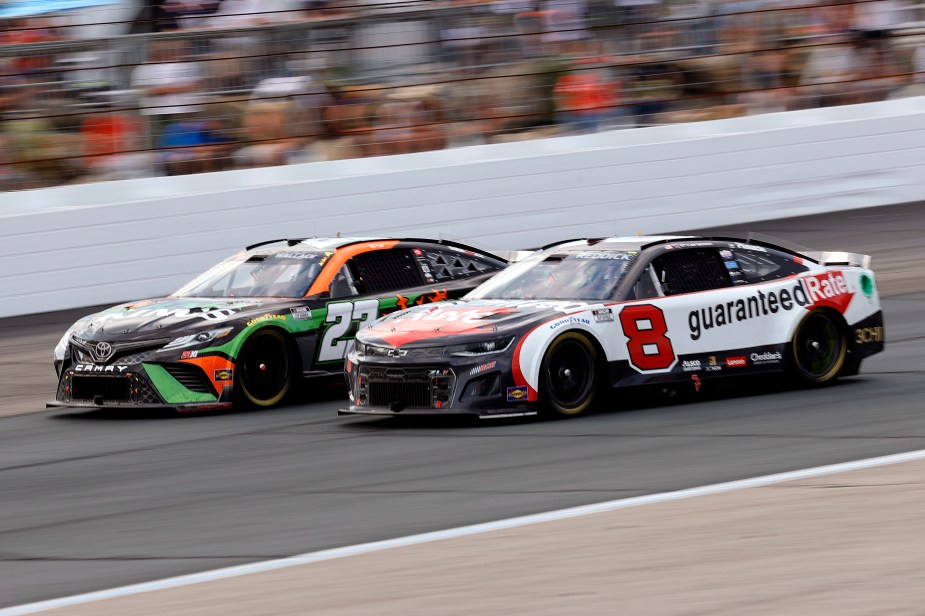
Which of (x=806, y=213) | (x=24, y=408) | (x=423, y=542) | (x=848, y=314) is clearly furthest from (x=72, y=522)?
(x=806, y=213)

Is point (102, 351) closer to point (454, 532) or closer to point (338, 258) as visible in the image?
point (338, 258)

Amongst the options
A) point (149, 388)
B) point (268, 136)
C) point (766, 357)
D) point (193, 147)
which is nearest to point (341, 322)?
point (149, 388)

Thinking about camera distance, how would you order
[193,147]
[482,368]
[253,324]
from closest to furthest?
[482,368] < [253,324] < [193,147]

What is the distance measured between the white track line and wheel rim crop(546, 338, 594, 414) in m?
2.46

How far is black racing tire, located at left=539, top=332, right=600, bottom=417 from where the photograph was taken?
10.1 m

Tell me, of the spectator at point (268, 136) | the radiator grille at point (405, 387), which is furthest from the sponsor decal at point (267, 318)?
the spectator at point (268, 136)

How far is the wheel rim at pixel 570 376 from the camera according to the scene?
10.2m

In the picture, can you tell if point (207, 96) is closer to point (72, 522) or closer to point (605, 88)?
point (605, 88)

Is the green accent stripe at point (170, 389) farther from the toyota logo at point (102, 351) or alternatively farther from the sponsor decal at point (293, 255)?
the sponsor decal at point (293, 255)

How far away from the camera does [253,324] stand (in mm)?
11273

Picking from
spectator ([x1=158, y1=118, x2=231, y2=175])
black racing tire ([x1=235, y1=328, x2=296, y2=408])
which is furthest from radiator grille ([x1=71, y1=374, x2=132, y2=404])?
spectator ([x1=158, y1=118, x2=231, y2=175])

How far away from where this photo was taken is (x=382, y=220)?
18.8 metres

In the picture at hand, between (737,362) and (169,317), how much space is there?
4142 mm

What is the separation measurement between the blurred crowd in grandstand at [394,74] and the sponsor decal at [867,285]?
8.84 meters
